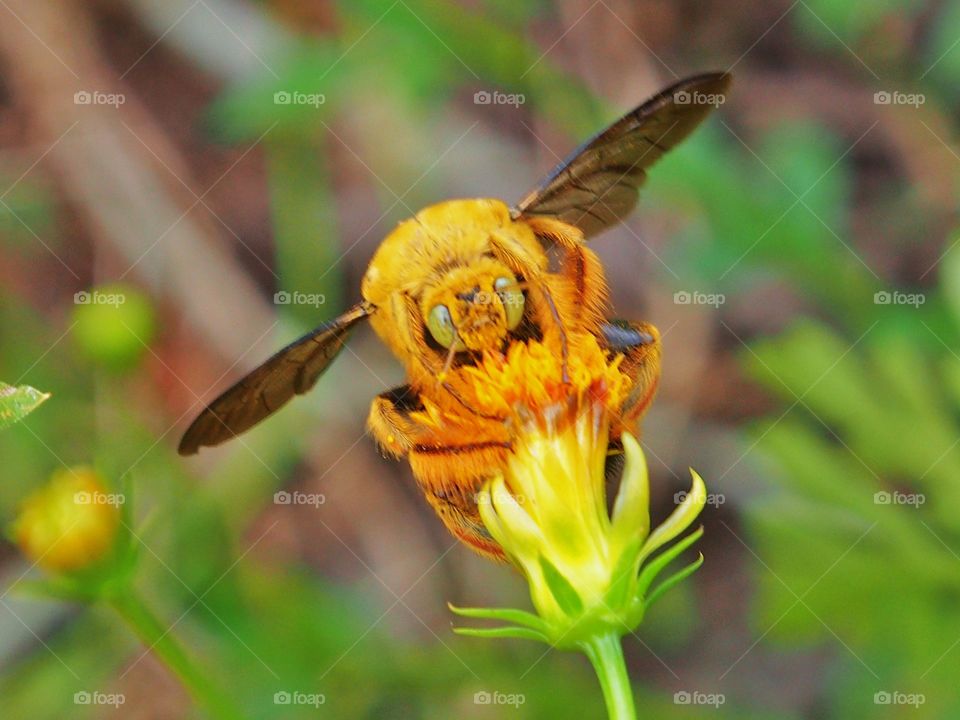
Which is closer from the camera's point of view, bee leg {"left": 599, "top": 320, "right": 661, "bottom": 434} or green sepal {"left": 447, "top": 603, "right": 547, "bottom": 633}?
green sepal {"left": 447, "top": 603, "right": 547, "bottom": 633}

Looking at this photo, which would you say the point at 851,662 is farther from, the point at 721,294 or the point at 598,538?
the point at 598,538

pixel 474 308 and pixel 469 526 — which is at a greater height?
pixel 474 308

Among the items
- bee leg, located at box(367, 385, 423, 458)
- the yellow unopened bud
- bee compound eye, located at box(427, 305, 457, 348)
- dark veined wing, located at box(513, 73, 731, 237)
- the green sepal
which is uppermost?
dark veined wing, located at box(513, 73, 731, 237)

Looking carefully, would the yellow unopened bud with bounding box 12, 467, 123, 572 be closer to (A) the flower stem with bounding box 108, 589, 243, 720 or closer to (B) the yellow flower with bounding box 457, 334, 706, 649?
(A) the flower stem with bounding box 108, 589, 243, 720

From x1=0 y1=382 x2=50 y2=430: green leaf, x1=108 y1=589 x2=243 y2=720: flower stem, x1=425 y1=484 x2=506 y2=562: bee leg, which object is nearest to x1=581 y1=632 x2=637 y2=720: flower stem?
x1=425 y1=484 x2=506 y2=562: bee leg

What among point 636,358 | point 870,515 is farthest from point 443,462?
point 870,515

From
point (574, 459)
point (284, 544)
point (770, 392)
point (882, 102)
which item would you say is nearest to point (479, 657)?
point (284, 544)

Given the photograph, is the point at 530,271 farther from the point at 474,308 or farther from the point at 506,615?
the point at 506,615
